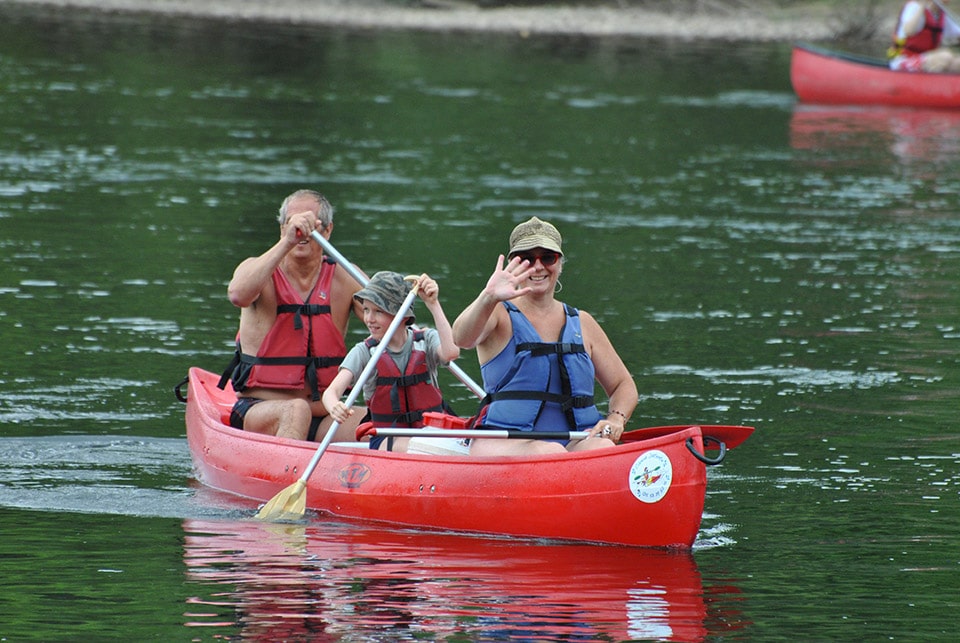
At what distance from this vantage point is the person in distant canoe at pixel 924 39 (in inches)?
1000

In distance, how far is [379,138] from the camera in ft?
71.1

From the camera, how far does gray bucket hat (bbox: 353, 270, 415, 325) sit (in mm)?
7602

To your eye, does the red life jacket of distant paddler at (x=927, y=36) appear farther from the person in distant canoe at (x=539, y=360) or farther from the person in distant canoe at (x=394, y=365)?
the person in distant canoe at (x=539, y=360)

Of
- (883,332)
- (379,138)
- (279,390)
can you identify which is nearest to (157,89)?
(379,138)

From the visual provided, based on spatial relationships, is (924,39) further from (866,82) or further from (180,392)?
(180,392)

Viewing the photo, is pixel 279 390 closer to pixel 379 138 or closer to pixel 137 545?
pixel 137 545

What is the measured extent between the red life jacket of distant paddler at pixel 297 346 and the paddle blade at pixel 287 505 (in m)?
0.70

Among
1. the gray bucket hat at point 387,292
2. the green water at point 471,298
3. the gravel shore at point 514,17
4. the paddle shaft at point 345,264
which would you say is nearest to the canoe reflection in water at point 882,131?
the green water at point 471,298

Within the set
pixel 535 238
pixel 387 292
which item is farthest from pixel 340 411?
pixel 535 238

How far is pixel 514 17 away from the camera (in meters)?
39.6

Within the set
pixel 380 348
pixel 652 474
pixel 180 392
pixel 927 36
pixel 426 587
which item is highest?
pixel 927 36

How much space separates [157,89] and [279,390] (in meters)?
17.8

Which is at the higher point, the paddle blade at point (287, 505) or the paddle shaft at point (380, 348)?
the paddle shaft at point (380, 348)

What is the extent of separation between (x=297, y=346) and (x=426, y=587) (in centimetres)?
203
